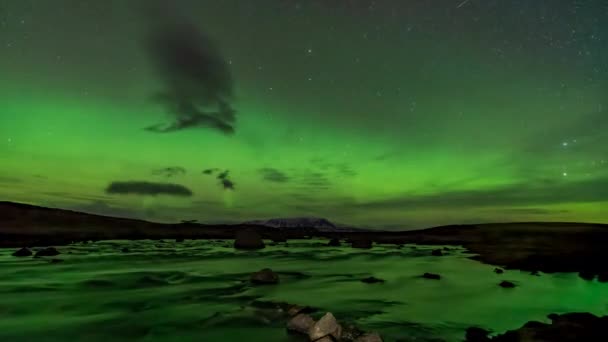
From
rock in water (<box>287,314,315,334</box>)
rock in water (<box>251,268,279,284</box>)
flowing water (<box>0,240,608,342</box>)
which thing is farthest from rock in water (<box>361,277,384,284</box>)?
rock in water (<box>287,314,315,334</box>)

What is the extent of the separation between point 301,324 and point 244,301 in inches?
304

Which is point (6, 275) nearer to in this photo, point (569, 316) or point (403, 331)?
point (403, 331)

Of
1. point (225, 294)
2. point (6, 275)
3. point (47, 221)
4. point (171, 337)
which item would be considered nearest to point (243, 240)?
point (6, 275)

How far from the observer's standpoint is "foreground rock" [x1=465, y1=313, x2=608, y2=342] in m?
12.9

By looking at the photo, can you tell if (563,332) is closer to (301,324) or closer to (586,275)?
(301,324)

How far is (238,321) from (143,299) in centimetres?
909

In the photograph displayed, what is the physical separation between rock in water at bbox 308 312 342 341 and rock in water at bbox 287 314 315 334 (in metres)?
0.82

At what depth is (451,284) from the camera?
2859 cm

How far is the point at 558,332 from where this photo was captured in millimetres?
13609

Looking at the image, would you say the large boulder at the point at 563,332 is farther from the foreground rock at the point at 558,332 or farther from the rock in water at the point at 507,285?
the rock in water at the point at 507,285

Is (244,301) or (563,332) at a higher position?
(563,332)

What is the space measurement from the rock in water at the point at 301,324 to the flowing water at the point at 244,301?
1.73 ft

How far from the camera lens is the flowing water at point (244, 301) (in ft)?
51.6

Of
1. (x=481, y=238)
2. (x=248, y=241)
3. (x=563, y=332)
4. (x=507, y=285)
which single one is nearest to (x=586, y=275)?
(x=507, y=285)
